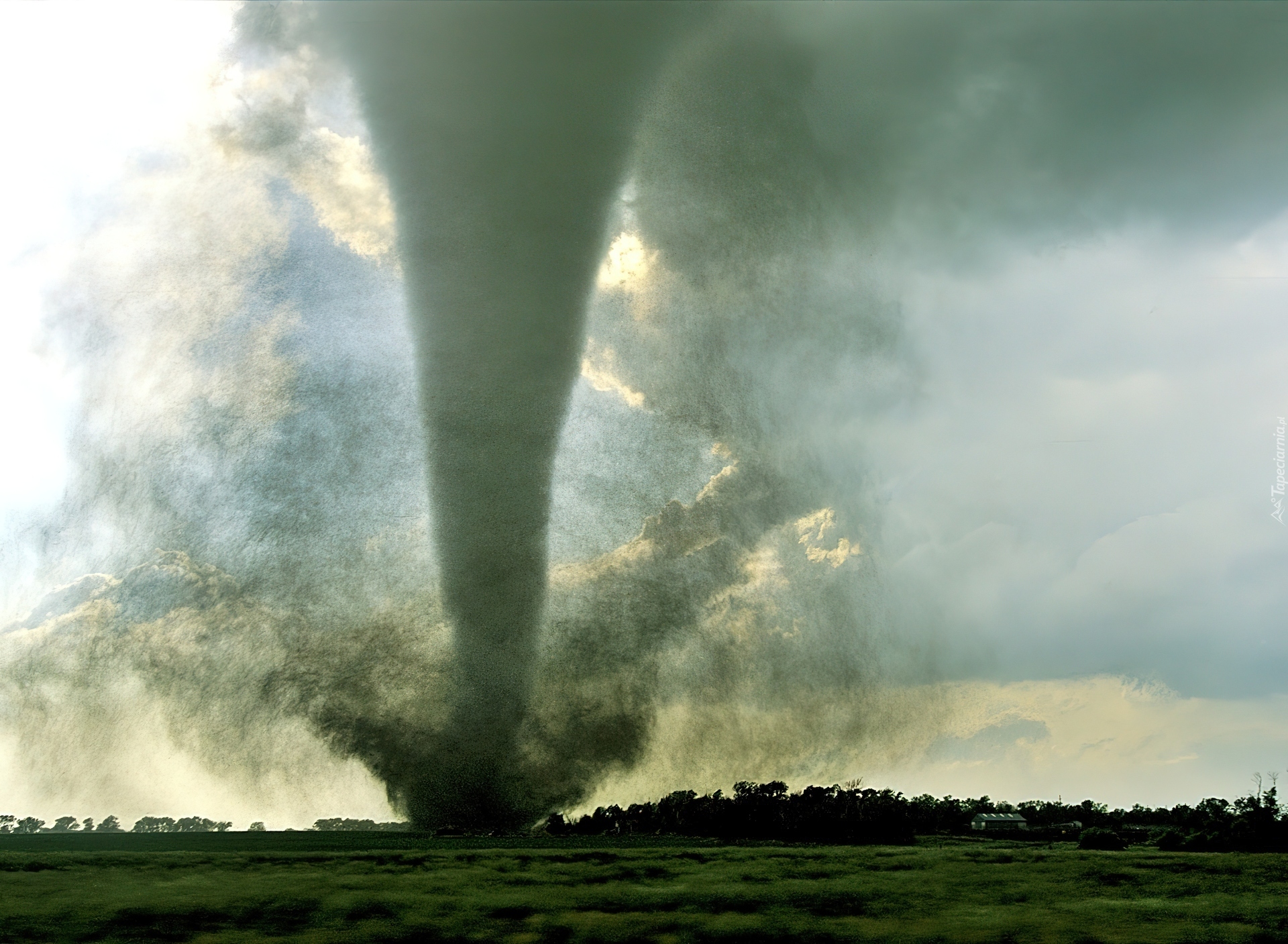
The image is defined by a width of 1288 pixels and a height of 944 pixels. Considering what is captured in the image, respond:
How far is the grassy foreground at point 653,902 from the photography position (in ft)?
48.0

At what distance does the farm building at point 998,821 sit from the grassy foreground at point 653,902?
3361 inches

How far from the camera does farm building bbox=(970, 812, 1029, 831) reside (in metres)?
102

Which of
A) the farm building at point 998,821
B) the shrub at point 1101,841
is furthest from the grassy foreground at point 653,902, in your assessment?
the farm building at point 998,821

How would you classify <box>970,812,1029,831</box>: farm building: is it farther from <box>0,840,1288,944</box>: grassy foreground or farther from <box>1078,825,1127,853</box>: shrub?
<box>0,840,1288,944</box>: grassy foreground

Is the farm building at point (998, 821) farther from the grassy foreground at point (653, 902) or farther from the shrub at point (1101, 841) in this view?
the grassy foreground at point (653, 902)

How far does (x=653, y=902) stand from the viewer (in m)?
17.1

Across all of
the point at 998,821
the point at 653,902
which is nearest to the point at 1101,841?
the point at 653,902

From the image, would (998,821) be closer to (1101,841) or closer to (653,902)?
(1101,841)

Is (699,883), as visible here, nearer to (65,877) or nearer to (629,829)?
(65,877)

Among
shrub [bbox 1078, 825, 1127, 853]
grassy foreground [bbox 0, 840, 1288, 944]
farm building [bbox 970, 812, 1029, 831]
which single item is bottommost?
farm building [bbox 970, 812, 1029, 831]

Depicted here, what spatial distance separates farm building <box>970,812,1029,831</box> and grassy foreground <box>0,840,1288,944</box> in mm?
85371

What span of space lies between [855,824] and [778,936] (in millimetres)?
56034

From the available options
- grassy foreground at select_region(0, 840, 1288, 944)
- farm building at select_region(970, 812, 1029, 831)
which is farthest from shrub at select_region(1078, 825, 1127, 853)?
farm building at select_region(970, 812, 1029, 831)

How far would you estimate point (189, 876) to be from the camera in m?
21.6
